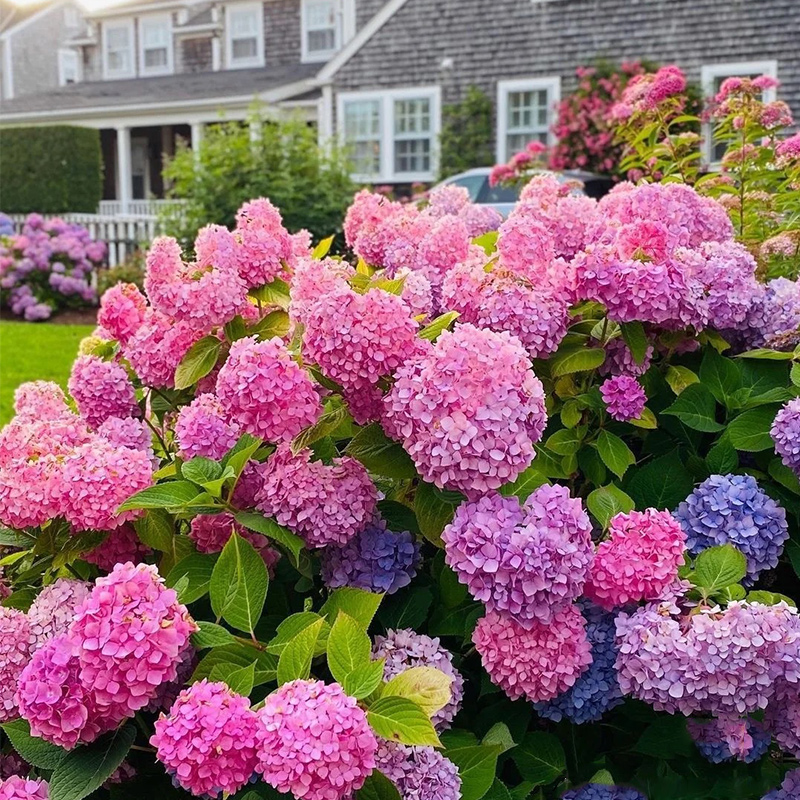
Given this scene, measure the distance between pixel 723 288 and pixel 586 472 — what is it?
0.41 metres

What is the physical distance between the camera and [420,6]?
17.8 meters

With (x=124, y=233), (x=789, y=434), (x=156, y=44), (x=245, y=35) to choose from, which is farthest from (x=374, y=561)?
(x=156, y=44)

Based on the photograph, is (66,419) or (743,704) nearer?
(743,704)

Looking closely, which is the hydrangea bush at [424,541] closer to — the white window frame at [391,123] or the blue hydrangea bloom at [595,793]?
the blue hydrangea bloom at [595,793]

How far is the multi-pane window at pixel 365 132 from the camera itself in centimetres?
1861

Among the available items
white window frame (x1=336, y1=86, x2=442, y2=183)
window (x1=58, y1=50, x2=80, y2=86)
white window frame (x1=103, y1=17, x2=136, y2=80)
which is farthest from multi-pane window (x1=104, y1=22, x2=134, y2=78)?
white window frame (x1=336, y1=86, x2=442, y2=183)

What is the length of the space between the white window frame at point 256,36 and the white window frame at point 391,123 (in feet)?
20.8

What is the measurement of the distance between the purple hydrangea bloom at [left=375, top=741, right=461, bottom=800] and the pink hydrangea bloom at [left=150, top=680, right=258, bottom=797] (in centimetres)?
18

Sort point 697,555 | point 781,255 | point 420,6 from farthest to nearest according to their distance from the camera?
point 420,6 < point 781,255 < point 697,555

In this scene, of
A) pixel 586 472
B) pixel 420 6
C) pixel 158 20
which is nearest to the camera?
pixel 586 472

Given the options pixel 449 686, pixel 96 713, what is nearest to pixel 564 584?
pixel 449 686

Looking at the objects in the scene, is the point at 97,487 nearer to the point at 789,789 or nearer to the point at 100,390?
the point at 100,390

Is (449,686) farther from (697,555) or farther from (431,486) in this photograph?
(697,555)

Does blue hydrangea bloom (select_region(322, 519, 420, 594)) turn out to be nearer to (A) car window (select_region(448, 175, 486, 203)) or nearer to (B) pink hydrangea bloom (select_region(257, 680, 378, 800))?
(B) pink hydrangea bloom (select_region(257, 680, 378, 800))
